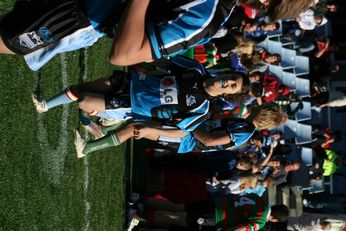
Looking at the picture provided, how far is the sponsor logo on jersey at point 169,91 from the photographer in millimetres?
5068

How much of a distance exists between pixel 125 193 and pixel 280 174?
3.28m

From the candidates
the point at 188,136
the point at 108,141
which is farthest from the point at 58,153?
the point at 188,136

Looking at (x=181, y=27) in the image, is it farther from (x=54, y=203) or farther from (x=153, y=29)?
(x=54, y=203)

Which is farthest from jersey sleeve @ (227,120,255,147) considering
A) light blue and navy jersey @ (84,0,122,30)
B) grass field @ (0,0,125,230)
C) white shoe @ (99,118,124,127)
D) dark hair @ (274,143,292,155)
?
dark hair @ (274,143,292,155)

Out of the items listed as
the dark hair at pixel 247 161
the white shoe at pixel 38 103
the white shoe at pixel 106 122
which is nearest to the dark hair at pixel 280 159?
the dark hair at pixel 247 161

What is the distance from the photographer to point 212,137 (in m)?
5.59

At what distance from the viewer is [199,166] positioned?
27.9 ft

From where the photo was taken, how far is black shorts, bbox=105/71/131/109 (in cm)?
524

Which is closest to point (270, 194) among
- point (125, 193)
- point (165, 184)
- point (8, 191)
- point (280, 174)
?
point (280, 174)

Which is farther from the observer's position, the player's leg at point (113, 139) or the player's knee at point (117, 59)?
the player's leg at point (113, 139)

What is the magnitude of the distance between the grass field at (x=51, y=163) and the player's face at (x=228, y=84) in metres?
1.99

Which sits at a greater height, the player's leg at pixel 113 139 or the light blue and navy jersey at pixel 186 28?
the light blue and navy jersey at pixel 186 28

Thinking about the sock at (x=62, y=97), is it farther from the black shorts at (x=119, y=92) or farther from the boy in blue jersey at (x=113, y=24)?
the boy in blue jersey at (x=113, y=24)

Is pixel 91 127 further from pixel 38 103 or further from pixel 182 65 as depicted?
pixel 182 65
